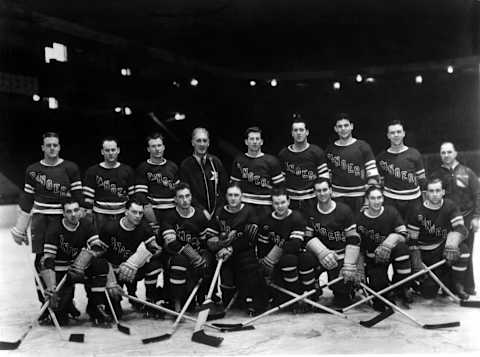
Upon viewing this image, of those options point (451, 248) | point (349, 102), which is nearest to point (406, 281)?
point (451, 248)

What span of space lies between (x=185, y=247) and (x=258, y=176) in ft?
2.12

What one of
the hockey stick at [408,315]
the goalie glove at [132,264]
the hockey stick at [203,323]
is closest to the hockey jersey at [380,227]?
the hockey stick at [408,315]

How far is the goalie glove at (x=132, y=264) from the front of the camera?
10.1ft

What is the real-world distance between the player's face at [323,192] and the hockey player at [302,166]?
6.0 inches

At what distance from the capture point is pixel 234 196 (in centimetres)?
315

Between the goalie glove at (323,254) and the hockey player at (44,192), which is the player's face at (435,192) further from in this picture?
the hockey player at (44,192)

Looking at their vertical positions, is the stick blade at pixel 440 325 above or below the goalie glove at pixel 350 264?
below

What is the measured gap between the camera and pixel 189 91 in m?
3.50

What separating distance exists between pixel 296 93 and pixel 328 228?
936 mm

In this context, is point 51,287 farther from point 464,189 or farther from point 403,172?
point 464,189

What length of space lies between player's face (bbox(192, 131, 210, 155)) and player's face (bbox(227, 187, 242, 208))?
0.36m

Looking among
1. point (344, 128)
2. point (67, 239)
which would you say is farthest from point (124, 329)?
point (344, 128)

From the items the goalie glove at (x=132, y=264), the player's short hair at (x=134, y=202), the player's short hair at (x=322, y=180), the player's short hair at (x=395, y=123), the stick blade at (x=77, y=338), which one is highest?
the player's short hair at (x=395, y=123)

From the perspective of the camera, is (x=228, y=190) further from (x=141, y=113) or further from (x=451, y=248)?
(x=451, y=248)
